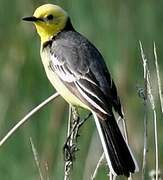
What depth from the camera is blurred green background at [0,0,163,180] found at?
20.3 ft

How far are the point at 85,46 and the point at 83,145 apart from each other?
1055mm

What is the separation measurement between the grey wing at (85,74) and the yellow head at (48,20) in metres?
0.18

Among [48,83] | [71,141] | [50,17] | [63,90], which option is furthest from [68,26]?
[71,141]

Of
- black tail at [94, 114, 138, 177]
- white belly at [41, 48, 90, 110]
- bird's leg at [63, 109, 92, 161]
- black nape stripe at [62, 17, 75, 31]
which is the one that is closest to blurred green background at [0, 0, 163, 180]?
black nape stripe at [62, 17, 75, 31]

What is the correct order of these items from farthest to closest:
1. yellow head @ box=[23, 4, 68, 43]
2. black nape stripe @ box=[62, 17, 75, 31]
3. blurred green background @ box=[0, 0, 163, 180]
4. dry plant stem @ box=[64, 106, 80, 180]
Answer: blurred green background @ box=[0, 0, 163, 180] < black nape stripe @ box=[62, 17, 75, 31] < yellow head @ box=[23, 4, 68, 43] < dry plant stem @ box=[64, 106, 80, 180]

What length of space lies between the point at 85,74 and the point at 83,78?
32mm

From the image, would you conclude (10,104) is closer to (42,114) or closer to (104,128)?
(42,114)

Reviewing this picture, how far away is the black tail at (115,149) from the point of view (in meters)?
4.56

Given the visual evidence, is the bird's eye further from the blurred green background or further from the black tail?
the black tail

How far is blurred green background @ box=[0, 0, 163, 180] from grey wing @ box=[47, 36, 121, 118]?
2.74 ft

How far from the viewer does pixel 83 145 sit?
6195mm

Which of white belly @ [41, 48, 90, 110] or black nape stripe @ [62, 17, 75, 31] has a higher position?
black nape stripe @ [62, 17, 75, 31]

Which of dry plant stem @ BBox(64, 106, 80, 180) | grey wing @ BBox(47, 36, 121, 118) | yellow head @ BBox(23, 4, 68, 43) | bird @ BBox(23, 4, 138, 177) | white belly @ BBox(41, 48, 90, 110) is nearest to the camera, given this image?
dry plant stem @ BBox(64, 106, 80, 180)

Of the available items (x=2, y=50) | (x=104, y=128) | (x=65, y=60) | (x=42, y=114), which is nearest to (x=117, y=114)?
(x=104, y=128)
